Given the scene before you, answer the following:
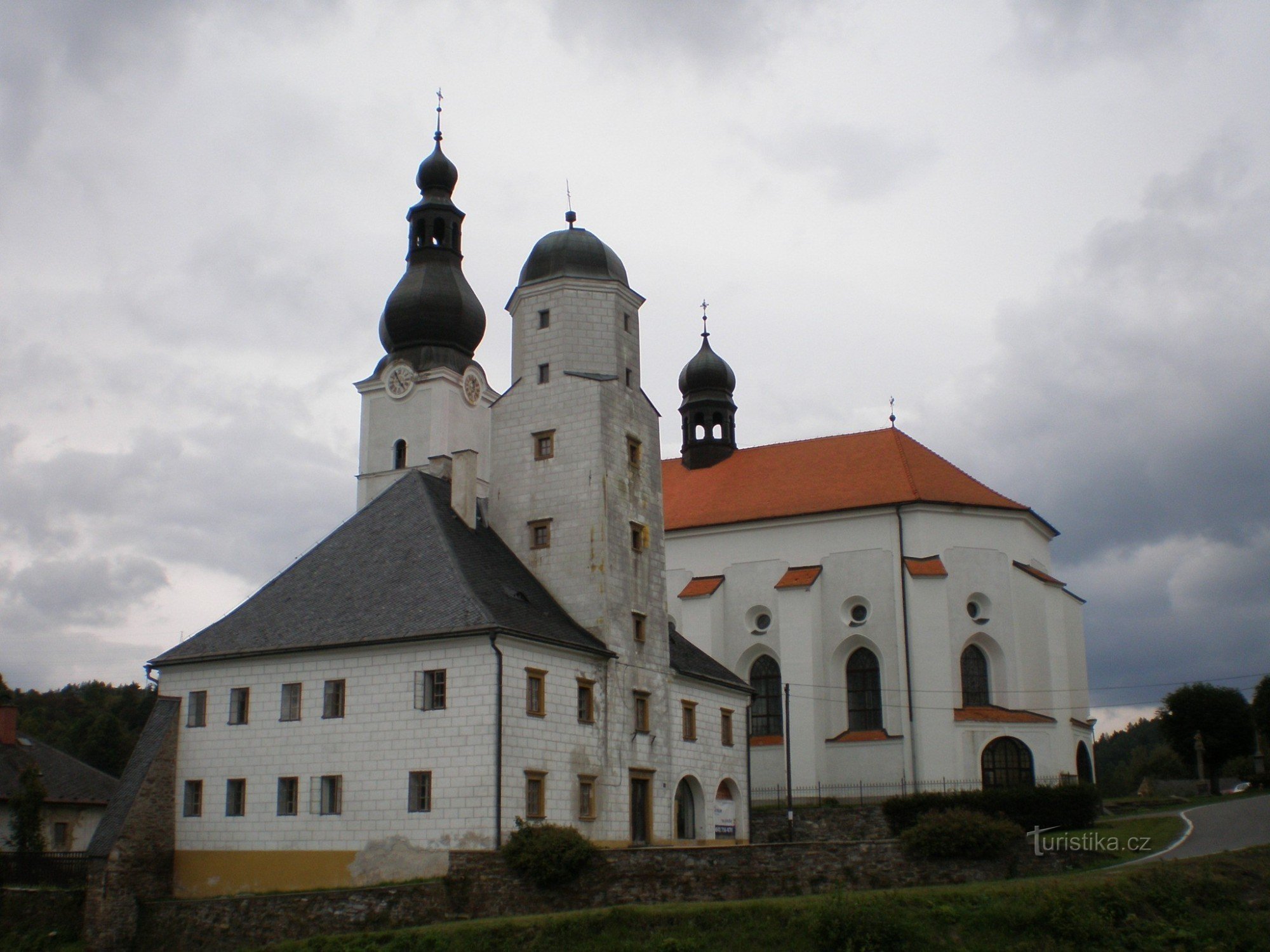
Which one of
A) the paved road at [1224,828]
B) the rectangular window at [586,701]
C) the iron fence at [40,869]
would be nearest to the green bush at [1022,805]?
the paved road at [1224,828]

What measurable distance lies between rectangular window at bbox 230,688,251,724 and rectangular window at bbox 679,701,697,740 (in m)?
11.6

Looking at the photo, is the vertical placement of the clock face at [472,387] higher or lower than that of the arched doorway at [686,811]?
higher

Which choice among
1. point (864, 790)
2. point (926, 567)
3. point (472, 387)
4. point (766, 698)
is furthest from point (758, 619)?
point (472, 387)

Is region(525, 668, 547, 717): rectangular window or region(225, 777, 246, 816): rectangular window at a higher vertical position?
region(525, 668, 547, 717): rectangular window

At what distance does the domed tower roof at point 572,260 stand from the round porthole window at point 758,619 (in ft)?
55.2

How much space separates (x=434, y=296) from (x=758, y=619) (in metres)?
20.5

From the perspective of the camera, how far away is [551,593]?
33469 mm

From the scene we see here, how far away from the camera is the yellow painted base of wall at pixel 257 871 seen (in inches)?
1132

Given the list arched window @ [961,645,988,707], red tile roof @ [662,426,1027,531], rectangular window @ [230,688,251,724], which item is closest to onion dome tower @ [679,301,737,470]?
red tile roof @ [662,426,1027,531]

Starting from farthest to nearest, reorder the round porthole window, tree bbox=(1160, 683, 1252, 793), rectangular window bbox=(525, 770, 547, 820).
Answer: tree bbox=(1160, 683, 1252, 793)
the round porthole window
rectangular window bbox=(525, 770, 547, 820)

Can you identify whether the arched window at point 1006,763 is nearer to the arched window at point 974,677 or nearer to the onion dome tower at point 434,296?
the arched window at point 974,677

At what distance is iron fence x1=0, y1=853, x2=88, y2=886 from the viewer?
31328 mm

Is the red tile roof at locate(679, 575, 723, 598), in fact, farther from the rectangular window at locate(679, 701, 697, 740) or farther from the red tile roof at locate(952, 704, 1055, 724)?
the rectangular window at locate(679, 701, 697, 740)

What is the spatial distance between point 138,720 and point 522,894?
5972 cm
